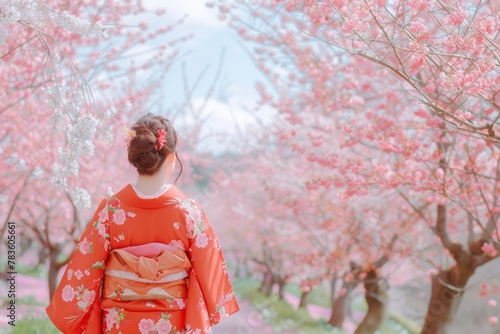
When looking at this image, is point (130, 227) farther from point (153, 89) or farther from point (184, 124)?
point (184, 124)

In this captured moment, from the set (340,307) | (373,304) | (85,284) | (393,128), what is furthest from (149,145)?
(340,307)

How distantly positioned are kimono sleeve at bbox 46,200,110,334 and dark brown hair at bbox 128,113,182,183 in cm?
36

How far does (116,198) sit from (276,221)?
39.5ft

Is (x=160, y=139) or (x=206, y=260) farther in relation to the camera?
(x=206, y=260)

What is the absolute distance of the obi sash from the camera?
3.56 meters

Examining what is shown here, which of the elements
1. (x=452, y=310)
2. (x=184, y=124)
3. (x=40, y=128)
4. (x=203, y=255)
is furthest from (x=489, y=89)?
(x=184, y=124)

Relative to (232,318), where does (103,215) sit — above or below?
above

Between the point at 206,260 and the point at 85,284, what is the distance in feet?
2.21

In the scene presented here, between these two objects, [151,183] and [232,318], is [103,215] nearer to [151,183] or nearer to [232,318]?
[151,183]

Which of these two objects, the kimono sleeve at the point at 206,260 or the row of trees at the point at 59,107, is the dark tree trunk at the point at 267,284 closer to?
the row of trees at the point at 59,107

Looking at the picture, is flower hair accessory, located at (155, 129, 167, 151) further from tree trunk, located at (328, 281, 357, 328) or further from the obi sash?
tree trunk, located at (328, 281, 357, 328)

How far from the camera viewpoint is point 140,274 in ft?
11.7

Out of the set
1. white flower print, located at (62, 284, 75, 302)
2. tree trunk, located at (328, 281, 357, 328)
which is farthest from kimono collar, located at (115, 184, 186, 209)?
tree trunk, located at (328, 281, 357, 328)

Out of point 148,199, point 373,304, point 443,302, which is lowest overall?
point 373,304
